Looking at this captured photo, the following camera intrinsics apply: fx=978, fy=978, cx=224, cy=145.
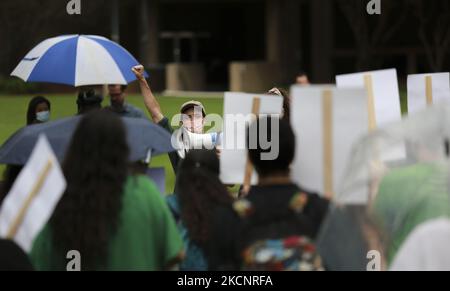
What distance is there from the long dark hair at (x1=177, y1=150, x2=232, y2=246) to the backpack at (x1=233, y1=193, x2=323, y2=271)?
0.43 meters

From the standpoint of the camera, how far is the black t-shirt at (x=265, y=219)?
3951 mm

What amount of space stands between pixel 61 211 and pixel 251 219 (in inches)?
30.0

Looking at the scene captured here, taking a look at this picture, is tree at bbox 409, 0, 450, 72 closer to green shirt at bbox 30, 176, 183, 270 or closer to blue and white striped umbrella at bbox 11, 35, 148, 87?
blue and white striped umbrella at bbox 11, 35, 148, 87

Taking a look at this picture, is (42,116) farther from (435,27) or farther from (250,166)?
(435,27)

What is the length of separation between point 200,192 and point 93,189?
0.80 metres

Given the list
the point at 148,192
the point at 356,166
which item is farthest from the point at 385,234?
the point at 148,192

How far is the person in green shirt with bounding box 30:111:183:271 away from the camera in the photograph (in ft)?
12.6

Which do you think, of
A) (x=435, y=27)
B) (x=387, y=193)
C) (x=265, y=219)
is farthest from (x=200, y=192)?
(x=435, y=27)

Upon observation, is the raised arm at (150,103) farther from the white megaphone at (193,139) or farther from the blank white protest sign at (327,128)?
the blank white protest sign at (327,128)

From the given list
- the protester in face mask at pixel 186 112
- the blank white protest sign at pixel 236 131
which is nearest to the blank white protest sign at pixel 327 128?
the blank white protest sign at pixel 236 131

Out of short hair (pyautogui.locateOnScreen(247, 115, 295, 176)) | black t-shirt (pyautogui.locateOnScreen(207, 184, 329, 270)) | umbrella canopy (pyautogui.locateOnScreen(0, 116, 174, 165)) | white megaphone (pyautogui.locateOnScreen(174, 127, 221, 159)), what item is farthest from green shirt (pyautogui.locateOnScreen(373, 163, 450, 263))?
white megaphone (pyautogui.locateOnScreen(174, 127, 221, 159))

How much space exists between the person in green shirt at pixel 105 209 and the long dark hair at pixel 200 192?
54cm
